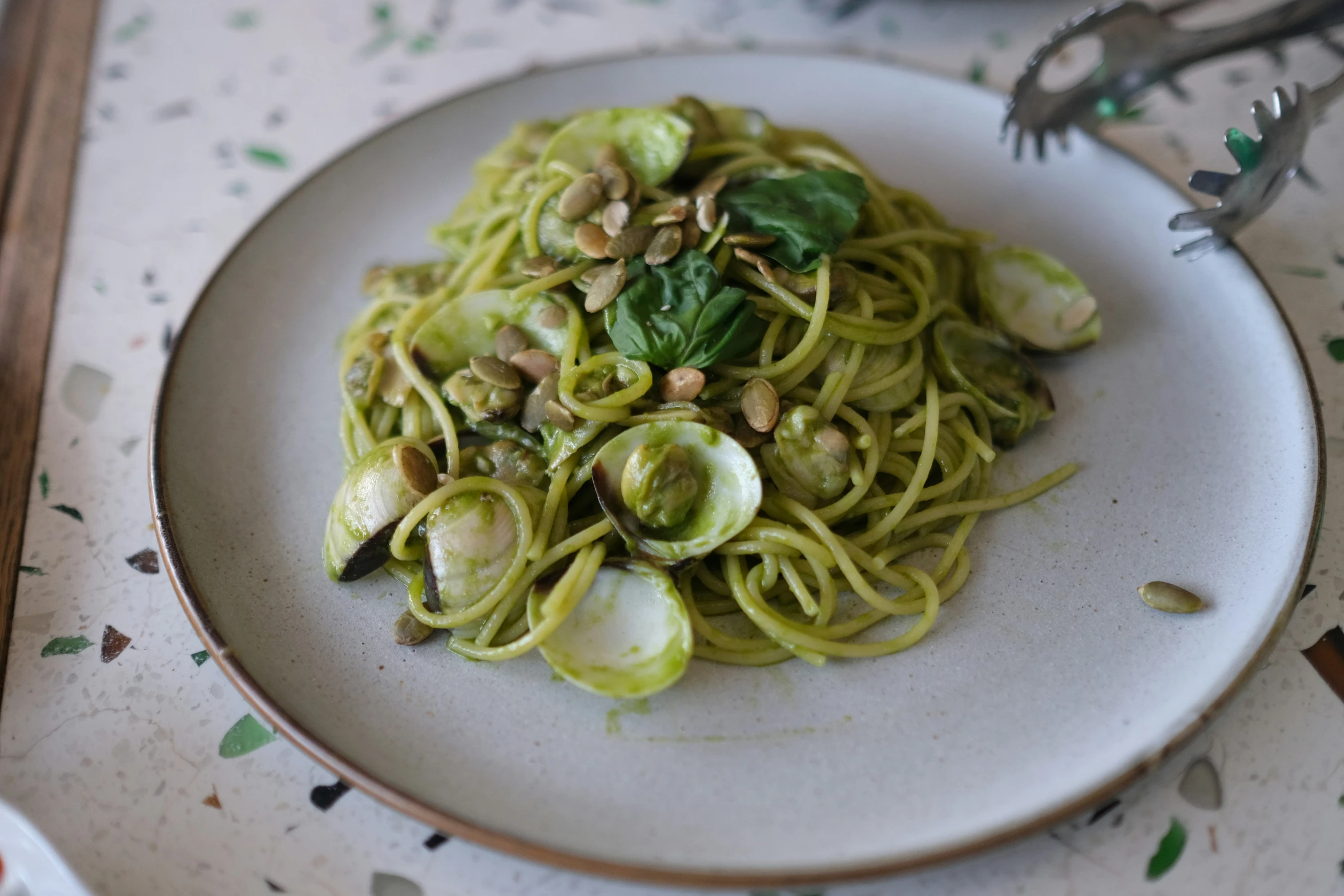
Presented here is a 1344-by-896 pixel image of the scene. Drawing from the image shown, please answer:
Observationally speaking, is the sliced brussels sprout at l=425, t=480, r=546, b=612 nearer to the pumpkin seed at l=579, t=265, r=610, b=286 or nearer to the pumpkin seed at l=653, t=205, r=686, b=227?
the pumpkin seed at l=579, t=265, r=610, b=286

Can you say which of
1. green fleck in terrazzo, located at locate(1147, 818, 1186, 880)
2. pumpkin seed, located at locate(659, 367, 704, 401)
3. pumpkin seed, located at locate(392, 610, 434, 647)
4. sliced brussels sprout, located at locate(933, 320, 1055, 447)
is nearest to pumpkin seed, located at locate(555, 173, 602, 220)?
pumpkin seed, located at locate(659, 367, 704, 401)

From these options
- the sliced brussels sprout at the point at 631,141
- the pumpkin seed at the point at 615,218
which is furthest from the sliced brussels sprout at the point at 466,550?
the sliced brussels sprout at the point at 631,141

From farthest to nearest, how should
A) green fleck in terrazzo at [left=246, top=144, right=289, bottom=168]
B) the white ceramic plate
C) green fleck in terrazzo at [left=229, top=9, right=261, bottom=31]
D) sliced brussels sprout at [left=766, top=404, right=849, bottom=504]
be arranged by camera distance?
green fleck in terrazzo at [left=229, top=9, right=261, bottom=31], green fleck in terrazzo at [left=246, top=144, right=289, bottom=168], sliced brussels sprout at [left=766, top=404, right=849, bottom=504], the white ceramic plate

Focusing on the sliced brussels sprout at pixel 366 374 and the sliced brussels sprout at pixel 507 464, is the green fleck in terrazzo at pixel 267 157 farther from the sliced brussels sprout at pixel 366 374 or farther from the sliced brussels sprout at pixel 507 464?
the sliced brussels sprout at pixel 507 464

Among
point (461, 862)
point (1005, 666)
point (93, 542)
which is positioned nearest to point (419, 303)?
point (93, 542)

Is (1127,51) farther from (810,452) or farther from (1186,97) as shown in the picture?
(810,452)

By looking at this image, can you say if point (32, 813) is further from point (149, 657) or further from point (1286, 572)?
point (1286, 572)

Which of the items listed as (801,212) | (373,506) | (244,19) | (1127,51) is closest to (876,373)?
(801,212)
